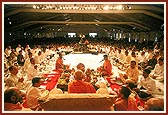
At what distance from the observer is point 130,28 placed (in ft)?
18.3

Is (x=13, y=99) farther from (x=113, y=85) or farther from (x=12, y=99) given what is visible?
(x=113, y=85)

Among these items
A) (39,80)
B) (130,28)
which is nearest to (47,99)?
(39,80)

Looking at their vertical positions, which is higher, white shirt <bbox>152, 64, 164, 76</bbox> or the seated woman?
white shirt <bbox>152, 64, 164, 76</bbox>

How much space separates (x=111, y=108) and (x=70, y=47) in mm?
991

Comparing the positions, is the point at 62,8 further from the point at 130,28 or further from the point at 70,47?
the point at 130,28

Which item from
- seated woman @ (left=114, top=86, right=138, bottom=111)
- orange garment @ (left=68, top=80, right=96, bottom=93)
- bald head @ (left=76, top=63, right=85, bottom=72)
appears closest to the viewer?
seated woman @ (left=114, top=86, right=138, bottom=111)

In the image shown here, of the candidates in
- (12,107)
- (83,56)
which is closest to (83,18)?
(83,56)

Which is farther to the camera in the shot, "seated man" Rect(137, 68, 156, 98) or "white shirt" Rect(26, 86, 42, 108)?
"seated man" Rect(137, 68, 156, 98)

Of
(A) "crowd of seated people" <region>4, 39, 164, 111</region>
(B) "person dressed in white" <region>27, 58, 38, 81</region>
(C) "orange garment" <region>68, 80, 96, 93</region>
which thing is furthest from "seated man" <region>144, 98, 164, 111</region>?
(B) "person dressed in white" <region>27, 58, 38, 81</region>

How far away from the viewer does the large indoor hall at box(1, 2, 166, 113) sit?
17.4 ft

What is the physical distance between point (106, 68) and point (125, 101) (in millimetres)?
659

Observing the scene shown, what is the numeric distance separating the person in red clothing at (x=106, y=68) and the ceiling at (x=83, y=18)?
16.3 inches

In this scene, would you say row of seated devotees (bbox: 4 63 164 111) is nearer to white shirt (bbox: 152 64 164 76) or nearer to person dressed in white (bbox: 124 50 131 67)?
white shirt (bbox: 152 64 164 76)

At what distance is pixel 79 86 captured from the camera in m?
5.41
